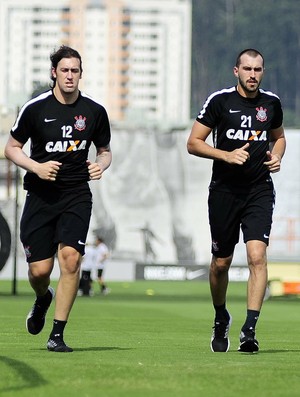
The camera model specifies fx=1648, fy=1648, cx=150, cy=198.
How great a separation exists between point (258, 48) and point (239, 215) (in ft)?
578

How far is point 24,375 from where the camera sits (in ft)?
31.7

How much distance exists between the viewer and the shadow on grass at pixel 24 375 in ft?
29.8

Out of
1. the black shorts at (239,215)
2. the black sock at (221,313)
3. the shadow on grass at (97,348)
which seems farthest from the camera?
→ the black sock at (221,313)

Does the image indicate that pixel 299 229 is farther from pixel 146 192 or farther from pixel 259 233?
pixel 259 233

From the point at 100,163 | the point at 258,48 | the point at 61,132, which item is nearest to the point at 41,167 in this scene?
the point at 61,132

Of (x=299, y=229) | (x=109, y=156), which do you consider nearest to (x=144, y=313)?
(x=109, y=156)

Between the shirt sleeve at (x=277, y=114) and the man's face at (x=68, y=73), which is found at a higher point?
the man's face at (x=68, y=73)

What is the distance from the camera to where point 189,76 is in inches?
7584

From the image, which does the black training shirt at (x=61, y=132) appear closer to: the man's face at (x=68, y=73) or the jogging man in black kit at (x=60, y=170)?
the jogging man in black kit at (x=60, y=170)

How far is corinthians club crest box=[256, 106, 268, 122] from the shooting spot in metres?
12.6

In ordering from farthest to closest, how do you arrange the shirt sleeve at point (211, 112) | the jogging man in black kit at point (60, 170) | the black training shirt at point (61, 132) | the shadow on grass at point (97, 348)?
the shirt sleeve at point (211, 112)
the shadow on grass at point (97, 348)
the black training shirt at point (61, 132)
the jogging man in black kit at point (60, 170)

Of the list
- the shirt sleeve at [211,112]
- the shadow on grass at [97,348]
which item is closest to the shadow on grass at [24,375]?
the shadow on grass at [97,348]

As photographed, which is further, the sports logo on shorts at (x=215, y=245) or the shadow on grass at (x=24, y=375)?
the sports logo on shorts at (x=215, y=245)

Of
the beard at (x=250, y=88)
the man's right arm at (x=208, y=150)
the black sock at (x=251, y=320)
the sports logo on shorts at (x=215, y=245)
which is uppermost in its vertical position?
the beard at (x=250, y=88)
